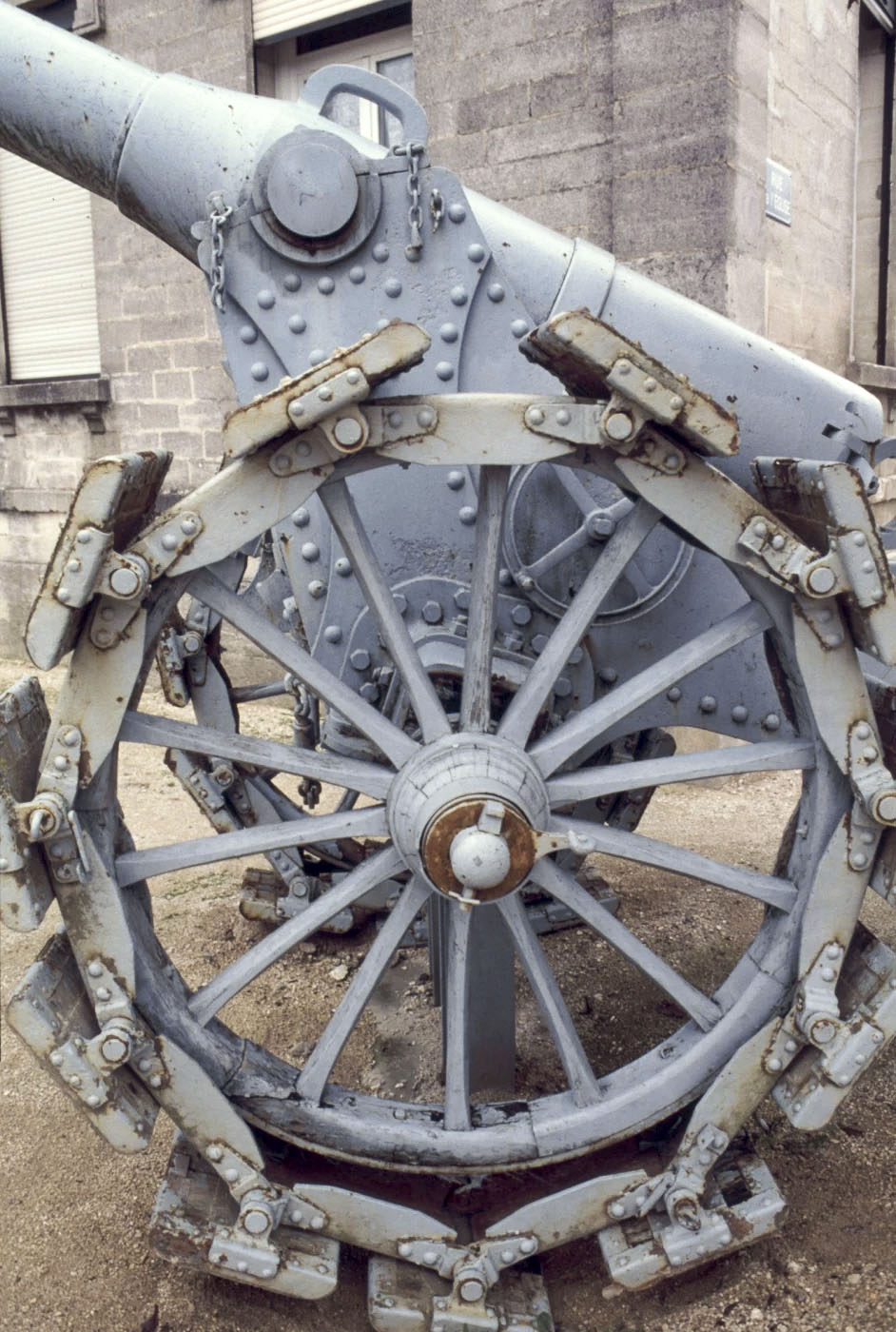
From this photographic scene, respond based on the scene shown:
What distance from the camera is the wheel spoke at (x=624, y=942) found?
216 centimetres

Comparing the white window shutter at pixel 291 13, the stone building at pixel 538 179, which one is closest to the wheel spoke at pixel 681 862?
the stone building at pixel 538 179

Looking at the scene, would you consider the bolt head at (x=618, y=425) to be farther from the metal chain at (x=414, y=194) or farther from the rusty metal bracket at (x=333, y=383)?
the metal chain at (x=414, y=194)

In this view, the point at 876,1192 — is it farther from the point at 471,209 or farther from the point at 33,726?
the point at 471,209

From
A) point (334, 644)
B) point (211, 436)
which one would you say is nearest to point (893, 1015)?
point (334, 644)

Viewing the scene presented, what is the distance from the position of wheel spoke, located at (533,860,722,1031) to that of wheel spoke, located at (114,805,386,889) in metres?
0.34

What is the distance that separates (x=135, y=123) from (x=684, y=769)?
190 cm

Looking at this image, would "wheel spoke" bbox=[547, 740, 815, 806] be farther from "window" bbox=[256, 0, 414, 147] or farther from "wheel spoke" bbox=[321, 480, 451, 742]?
"window" bbox=[256, 0, 414, 147]

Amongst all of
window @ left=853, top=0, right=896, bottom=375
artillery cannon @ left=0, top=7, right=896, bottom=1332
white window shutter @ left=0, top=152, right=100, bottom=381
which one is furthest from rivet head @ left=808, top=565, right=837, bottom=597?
white window shutter @ left=0, top=152, right=100, bottom=381

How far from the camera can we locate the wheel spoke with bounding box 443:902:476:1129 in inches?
85.7

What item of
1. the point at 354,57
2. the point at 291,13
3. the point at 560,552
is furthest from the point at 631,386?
the point at 291,13

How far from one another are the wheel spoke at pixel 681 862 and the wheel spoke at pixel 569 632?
0.68ft

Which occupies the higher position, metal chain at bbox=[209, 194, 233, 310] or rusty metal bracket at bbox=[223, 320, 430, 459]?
metal chain at bbox=[209, 194, 233, 310]

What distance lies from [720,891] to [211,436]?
4049mm

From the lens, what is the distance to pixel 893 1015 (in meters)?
2.06
